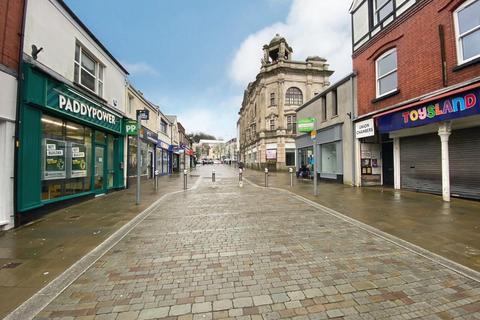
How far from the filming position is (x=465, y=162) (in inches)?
336

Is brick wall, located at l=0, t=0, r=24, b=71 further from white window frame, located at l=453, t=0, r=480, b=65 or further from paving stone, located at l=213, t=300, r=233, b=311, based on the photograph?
white window frame, located at l=453, t=0, r=480, b=65

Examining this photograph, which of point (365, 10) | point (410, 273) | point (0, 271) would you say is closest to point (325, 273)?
point (410, 273)

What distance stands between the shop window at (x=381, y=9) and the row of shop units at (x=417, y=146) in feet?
15.3

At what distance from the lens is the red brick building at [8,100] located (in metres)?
5.31

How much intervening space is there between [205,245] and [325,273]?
217 centimetres

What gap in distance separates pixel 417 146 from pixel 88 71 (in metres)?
14.1

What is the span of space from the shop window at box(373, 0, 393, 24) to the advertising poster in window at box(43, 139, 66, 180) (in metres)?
14.4

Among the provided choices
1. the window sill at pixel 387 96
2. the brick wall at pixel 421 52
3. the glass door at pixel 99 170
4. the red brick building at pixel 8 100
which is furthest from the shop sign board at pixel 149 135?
the brick wall at pixel 421 52

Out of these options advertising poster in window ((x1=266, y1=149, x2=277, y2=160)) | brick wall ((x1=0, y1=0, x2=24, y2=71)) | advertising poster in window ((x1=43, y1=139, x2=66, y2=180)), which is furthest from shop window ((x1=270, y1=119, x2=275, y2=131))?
A: brick wall ((x1=0, y1=0, x2=24, y2=71))

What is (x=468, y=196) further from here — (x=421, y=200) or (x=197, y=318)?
(x=197, y=318)

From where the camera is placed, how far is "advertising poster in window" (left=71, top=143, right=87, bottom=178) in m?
8.20

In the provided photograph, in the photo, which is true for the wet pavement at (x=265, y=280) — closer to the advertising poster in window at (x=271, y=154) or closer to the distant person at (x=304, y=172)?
the distant person at (x=304, y=172)

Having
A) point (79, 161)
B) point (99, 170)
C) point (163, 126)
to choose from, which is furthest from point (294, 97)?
point (79, 161)

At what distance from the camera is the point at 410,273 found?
3.30 m
